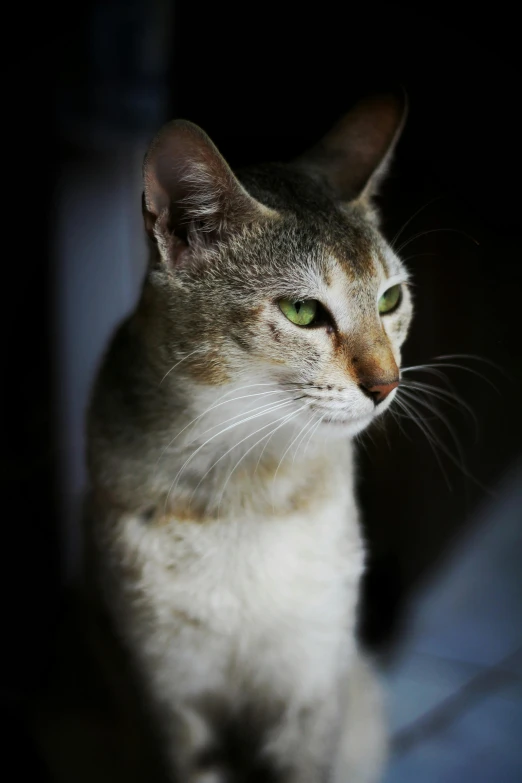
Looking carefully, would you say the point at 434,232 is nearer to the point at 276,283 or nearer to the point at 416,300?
the point at 416,300

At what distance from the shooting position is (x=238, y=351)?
0.80 m

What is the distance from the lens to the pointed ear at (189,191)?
2.36ft

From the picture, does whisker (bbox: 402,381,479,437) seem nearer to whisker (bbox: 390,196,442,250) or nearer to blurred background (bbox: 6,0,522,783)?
blurred background (bbox: 6,0,522,783)

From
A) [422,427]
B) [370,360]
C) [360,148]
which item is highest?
[360,148]

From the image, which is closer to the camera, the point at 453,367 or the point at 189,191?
the point at 189,191

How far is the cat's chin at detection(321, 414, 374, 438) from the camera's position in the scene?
795 mm

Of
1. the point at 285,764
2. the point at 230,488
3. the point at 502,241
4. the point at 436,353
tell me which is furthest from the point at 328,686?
the point at 502,241

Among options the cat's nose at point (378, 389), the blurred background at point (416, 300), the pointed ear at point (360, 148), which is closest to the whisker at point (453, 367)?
the blurred background at point (416, 300)

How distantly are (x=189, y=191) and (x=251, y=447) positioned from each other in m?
0.31

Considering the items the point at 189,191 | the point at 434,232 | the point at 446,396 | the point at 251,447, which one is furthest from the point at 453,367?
the point at 189,191

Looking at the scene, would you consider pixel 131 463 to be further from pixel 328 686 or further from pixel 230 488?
pixel 328 686

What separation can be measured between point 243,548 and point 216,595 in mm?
66

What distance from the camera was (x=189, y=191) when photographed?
76 cm

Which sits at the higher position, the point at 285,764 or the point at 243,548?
the point at 243,548
